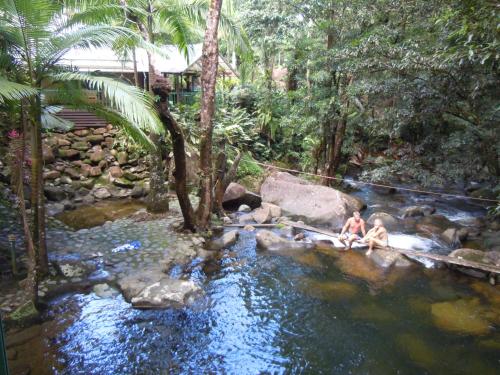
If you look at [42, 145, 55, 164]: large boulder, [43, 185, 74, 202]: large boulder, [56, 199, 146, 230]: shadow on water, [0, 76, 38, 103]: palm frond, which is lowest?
[56, 199, 146, 230]: shadow on water

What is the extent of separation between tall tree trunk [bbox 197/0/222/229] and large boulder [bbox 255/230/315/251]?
1.51 meters

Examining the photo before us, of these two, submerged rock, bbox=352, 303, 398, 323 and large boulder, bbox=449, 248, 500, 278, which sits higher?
large boulder, bbox=449, 248, 500, 278

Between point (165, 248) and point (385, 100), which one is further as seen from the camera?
point (385, 100)

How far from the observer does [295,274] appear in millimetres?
8281

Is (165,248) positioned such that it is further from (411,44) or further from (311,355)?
(411,44)

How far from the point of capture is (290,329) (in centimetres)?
629

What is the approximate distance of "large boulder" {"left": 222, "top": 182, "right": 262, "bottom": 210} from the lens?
12.4 meters

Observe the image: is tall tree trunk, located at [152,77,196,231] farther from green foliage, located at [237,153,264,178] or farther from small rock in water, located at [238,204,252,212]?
green foliage, located at [237,153,264,178]

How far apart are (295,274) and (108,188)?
7.82 metres

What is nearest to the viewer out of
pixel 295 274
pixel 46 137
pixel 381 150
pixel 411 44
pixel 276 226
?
pixel 295 274

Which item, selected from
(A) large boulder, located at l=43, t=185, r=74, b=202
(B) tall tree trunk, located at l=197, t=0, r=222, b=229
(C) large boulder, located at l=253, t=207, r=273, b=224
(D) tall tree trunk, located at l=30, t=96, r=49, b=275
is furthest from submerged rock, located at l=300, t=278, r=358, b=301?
(A) large boulder, located at l=43, t=185, r=74, b=202

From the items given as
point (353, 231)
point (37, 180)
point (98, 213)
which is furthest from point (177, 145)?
point (353, 231)

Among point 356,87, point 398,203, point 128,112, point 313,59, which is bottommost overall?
point 398,203

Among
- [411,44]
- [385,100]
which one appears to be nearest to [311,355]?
[411,44]
